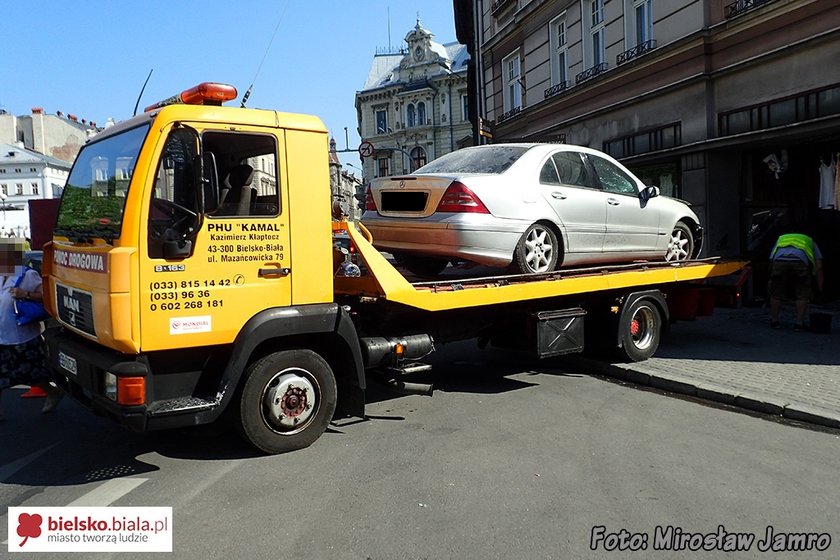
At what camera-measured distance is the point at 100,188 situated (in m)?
4.71

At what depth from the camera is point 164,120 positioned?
432 cm

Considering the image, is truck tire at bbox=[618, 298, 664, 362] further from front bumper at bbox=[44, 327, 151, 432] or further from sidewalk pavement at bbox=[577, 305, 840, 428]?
front bumper at bbox=[44, 327, 151, 432]

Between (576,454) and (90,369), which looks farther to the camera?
(576,454)

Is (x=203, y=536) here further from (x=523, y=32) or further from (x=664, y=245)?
(x=523, y=32)

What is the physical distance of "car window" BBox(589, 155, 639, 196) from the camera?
293 inches

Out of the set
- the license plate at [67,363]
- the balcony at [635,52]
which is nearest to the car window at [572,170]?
the license plate at [67,363]

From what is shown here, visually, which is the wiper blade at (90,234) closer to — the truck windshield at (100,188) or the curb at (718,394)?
the truck windshield at (100,188)

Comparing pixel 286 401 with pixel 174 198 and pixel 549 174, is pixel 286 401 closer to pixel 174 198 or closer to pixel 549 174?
pixel 174 198

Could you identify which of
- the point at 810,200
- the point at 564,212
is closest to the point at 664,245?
the point at 564,212

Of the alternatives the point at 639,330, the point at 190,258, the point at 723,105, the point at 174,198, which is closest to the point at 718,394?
the point at 639,330

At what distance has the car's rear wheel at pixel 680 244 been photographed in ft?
28.0

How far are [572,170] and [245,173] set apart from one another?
3.78 m

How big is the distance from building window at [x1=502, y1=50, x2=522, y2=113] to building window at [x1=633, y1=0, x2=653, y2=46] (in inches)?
259

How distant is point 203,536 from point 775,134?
10636mm
